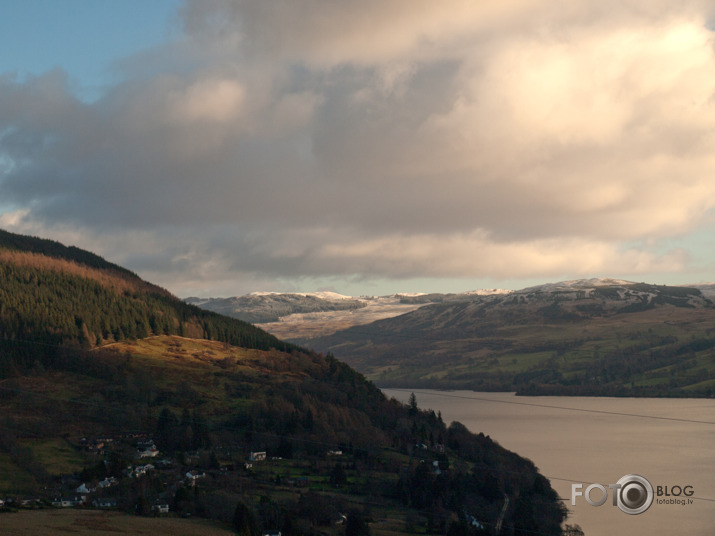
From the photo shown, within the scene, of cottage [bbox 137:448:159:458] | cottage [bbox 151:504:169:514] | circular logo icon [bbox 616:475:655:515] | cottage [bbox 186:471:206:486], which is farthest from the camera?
cottage [bbox 137:448:159:458]

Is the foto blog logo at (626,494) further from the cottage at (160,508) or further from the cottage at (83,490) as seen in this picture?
the cottage at (83,490)

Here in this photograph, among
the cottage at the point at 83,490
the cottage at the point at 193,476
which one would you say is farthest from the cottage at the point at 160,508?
the cottage at the point at 83,490

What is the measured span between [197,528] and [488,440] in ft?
246

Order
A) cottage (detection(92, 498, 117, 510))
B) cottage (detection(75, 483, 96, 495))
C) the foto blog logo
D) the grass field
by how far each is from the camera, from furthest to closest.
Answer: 1. the foto blog logo
2. cottage (detection(75, 483, 96, 495))
3. cottage (detection(92, 498, 117, 510))
4. the grass field

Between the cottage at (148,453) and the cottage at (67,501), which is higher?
the cottage at (148,453)

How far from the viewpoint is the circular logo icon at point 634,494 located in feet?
338

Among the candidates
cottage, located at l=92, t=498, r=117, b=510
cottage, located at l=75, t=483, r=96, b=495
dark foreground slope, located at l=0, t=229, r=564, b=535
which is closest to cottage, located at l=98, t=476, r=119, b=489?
A: dark foreground slope, located at l=0, t=229, r=564, b=535

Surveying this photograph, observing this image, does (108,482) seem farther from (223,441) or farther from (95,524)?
(223,441)

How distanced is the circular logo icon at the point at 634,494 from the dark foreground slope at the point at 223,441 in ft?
35.6

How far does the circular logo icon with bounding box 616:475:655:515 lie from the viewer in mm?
103000

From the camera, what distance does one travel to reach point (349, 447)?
13000 cm

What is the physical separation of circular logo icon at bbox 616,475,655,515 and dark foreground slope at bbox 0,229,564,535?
10863 millimetres

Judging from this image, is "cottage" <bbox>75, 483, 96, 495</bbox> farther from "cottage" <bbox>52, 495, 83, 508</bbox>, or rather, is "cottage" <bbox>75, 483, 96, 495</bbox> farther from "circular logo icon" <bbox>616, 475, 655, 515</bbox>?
"circular logo icon" <bbox>616, 475, 655, 515</bbox>

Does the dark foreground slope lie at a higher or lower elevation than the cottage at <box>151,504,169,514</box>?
higher
